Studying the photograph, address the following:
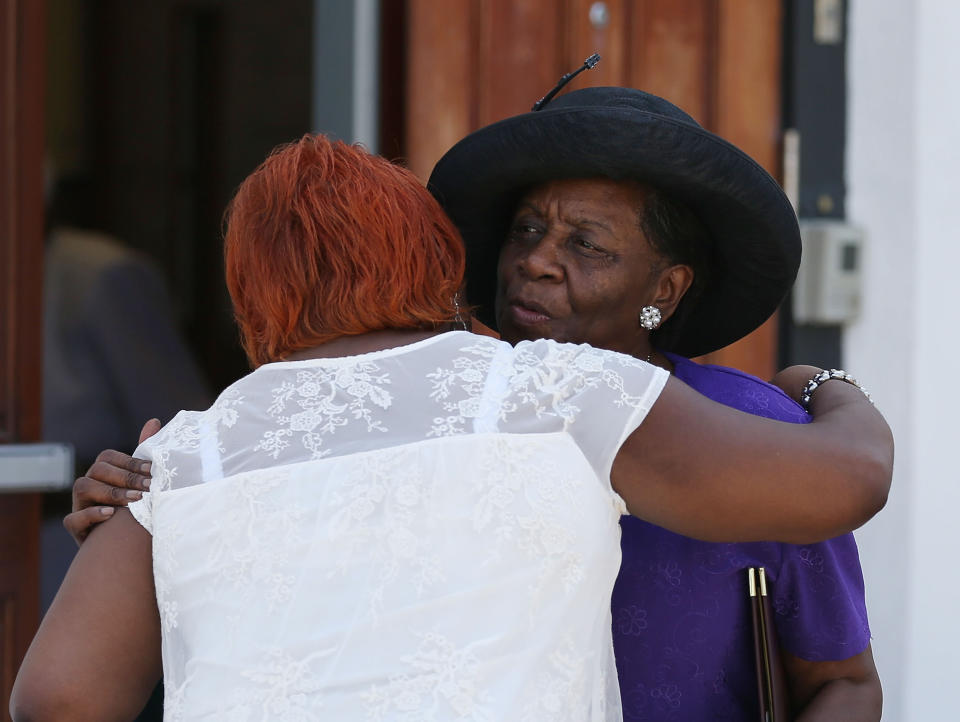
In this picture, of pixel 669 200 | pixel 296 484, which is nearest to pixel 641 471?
pixel 296 484

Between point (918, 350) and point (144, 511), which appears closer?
point (144, 511)

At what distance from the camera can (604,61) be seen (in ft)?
10.7

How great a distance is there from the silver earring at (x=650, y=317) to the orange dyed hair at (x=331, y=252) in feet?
1.66

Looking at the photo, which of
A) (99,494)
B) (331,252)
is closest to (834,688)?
(331,252)

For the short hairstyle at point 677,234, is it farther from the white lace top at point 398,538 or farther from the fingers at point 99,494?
the fingers at point 99,494

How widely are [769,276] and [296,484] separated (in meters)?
0.92

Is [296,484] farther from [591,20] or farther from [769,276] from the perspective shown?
[591,20]

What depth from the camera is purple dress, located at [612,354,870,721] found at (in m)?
1.70

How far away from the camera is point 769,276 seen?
6.49 feet

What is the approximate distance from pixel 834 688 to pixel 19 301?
7.03 feet

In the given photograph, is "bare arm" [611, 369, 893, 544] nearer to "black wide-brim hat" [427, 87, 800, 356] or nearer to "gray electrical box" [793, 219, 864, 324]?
"black wide-brim hat" [427, 87, 800, 356]

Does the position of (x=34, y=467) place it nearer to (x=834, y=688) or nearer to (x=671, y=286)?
(x=671, y=286)

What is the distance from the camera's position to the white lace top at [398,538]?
139 centimetres

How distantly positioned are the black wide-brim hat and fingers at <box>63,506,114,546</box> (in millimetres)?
823
